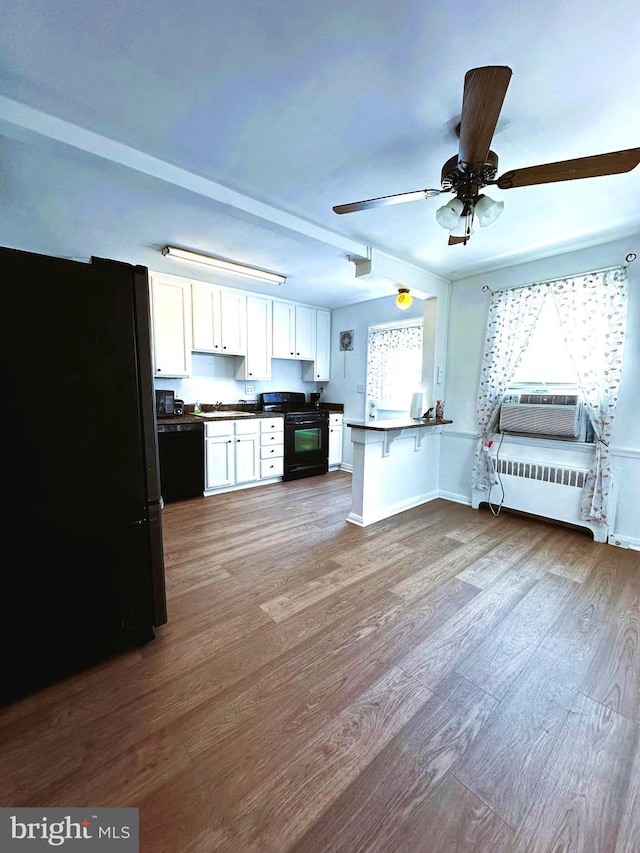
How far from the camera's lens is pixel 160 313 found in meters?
3.68

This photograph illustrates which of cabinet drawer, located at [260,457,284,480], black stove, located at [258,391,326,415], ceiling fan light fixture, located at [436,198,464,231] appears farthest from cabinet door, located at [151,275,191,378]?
ceiling fan light fixture, located at [436,198,464,231]

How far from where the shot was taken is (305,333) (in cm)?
504

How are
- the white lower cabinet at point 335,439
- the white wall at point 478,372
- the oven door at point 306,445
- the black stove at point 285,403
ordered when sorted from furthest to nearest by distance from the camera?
the white lower cabinet at point 335,439 < the black stove at point 285,403 < the oven door at point 306,445 < the white wall at point 478,372

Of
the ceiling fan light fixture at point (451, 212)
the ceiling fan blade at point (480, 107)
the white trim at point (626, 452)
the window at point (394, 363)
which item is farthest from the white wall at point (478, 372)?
the ceiling fan blade at point (480, 107)

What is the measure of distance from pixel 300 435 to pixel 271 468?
617 mm

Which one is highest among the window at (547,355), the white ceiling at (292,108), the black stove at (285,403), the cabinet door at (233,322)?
the white ceiling at (292,108)

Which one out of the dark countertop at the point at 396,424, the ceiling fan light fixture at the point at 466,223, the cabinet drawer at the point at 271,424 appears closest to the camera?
the ceiling fan light fixture at the point at 466,223

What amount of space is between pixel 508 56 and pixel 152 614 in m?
2.82

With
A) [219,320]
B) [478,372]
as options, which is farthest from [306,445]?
[478,372]

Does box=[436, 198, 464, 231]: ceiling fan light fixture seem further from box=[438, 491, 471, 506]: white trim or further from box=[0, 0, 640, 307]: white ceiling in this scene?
box=[438, 491, 471, 506]: white trim

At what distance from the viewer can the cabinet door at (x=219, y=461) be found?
3914 mm

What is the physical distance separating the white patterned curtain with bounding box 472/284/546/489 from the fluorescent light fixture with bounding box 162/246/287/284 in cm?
229

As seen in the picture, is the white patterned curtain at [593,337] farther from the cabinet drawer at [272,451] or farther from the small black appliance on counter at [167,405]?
the small black appliance on counter at [167,405]

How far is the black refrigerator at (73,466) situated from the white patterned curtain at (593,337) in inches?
128
